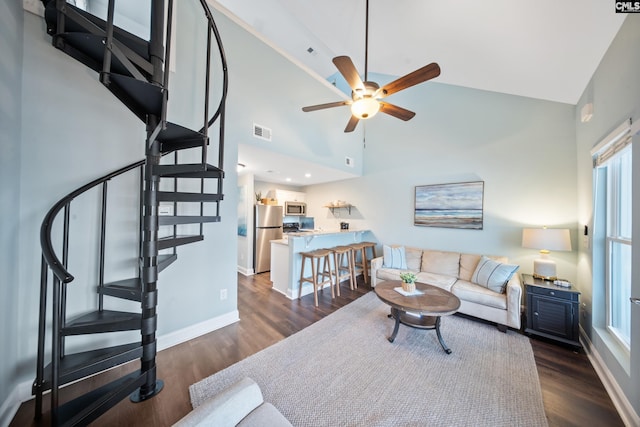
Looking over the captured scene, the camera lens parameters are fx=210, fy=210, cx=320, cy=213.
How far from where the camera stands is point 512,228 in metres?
3.24

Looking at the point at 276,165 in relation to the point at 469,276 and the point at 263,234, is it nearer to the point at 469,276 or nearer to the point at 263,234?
the point at 263,234

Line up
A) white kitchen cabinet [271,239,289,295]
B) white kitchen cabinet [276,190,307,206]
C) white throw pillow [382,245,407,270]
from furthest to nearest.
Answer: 1. white kitchen cabinet [276,190,307,206]
2. white throw pillow [382,245,407,270]
3. white kitchen cabinet [271,239,289,295]

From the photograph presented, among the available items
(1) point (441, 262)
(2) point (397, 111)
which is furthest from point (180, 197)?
(1) point (441, 262)

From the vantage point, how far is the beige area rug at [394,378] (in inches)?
58.7

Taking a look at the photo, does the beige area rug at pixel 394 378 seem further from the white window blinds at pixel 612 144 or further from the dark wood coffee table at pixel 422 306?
the white window blinds at pixel 612 144

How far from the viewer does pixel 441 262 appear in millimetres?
3605

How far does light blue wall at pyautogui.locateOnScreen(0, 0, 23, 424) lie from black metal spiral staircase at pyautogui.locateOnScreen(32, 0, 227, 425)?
0.18 meters

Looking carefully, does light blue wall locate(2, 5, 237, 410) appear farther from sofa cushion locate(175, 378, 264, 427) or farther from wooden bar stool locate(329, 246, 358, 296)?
wooden bar stool locate(329, 246, 358, 296)

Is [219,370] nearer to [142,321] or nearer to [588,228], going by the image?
[142,321]

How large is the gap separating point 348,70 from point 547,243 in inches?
124

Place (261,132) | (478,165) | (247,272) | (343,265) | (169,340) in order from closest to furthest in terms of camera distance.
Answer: (169,340), (261,132), (478,165), (343,265), (247,272)

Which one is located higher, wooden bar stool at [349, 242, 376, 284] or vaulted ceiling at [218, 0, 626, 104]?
vaulted ceiling at [218, 0, 626, 104]

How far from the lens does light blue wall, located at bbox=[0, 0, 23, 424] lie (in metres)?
1.38

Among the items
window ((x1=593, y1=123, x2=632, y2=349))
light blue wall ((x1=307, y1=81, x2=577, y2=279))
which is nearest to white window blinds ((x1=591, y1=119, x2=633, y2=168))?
window ((x1=593, y1=123, x2=632, y2=349))
